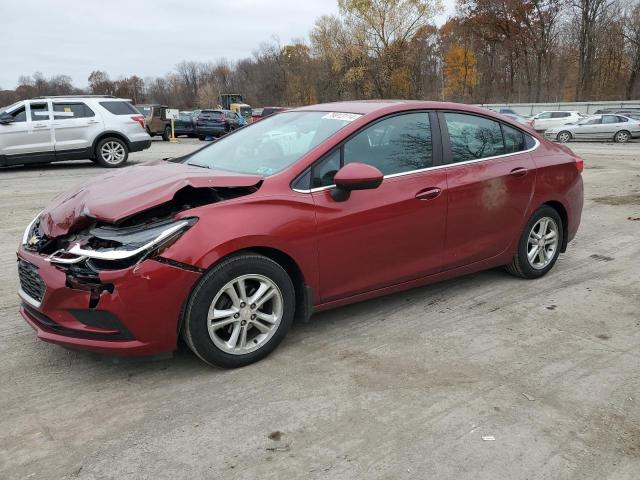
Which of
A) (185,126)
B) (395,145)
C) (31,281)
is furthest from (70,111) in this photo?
(185,126)

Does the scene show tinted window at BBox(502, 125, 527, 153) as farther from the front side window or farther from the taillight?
the front side window

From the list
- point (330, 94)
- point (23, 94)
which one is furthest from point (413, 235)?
point (23, 94)

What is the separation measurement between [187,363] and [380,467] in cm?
147

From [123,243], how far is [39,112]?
11.3m

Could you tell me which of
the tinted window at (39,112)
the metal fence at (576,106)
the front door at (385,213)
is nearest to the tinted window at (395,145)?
the front door at (385,213)

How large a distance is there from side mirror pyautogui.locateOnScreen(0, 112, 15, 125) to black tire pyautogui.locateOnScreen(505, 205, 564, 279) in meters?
11.7

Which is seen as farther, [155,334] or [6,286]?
[6,286]

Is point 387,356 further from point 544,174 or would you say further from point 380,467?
point 544,174

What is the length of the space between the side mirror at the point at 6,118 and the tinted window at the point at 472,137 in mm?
11348

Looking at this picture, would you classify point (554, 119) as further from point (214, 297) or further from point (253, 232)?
point (214, 297)

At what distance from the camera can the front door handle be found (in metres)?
3.89

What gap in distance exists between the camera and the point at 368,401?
2.94 meters

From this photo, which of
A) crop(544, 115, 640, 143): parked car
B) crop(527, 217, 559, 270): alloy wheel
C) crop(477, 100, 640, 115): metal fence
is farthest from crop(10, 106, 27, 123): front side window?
crop(477, 100, 640, 115): metal fence

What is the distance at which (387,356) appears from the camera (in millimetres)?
3457
